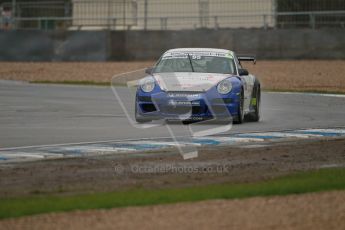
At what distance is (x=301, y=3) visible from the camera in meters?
36.1

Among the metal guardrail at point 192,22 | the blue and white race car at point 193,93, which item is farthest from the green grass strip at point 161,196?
the metal guardrail at point 192,22

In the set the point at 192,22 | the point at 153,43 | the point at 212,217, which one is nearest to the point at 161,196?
the point at 212,217

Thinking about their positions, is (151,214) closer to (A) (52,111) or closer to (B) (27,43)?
(A) (52,111)

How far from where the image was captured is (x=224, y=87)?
55.6 ft

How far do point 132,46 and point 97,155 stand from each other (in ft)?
80.3

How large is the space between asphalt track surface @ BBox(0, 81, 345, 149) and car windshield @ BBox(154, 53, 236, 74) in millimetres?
1065

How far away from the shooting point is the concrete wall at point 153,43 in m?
34.4

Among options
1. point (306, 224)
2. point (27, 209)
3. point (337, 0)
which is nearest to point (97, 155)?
point (27, 209)

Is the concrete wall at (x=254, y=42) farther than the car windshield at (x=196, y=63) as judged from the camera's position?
Yes

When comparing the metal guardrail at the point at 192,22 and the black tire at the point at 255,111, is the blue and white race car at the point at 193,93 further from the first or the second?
the metal guardrail at the point at 192,22

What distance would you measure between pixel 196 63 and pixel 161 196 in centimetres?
848

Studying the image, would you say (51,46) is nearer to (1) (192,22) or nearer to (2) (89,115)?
(1) (192,22)

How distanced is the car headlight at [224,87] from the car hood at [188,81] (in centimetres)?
10

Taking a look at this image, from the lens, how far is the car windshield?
58.1 feet
